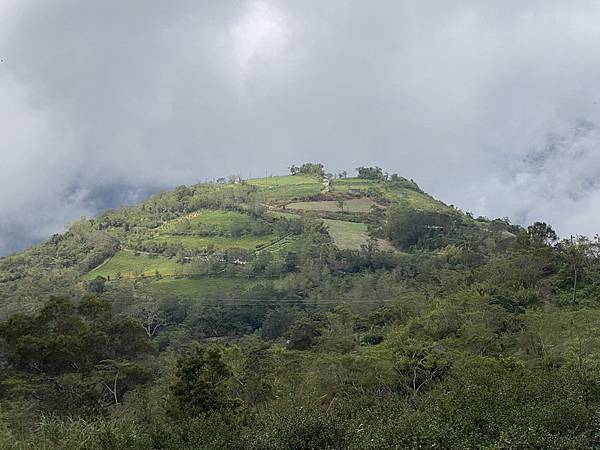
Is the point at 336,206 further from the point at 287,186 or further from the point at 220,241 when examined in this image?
the point at 220,241

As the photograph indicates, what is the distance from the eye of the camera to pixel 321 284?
8950 centimetres

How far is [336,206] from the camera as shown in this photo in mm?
133500

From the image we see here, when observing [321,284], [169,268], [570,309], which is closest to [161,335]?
[321,284]

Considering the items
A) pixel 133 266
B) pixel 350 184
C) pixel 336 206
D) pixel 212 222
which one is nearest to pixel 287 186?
pixel 350 184

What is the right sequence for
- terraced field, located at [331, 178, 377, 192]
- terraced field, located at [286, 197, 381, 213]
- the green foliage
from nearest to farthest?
the green foliage, terraced field, located at [286, 197, 381, 213], terraced field, located at [331, 178, 377, 192]

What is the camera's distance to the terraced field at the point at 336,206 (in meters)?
131

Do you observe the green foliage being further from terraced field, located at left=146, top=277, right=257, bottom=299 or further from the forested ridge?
terraced field, located at left=146, top=277, right=257, bottom=299

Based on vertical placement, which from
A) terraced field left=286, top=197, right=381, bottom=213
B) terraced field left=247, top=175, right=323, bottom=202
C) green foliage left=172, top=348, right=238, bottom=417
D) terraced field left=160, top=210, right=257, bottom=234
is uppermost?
terraced field left=247, top=175, right=323, bottom=202

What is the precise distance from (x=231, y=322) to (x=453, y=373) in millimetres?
49697

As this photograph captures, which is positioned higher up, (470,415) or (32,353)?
(32,353)

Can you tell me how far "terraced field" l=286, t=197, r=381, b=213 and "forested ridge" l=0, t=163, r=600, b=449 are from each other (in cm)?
68

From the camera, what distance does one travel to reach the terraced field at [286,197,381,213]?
131 meters

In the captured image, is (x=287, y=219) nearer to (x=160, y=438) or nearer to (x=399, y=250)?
(x=399, y=250)

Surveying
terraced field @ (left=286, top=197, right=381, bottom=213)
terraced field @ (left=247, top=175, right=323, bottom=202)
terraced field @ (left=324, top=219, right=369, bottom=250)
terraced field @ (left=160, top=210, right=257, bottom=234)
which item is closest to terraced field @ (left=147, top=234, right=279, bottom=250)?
terraced field @ (left=160, top=210, right=257, bottom=234)
